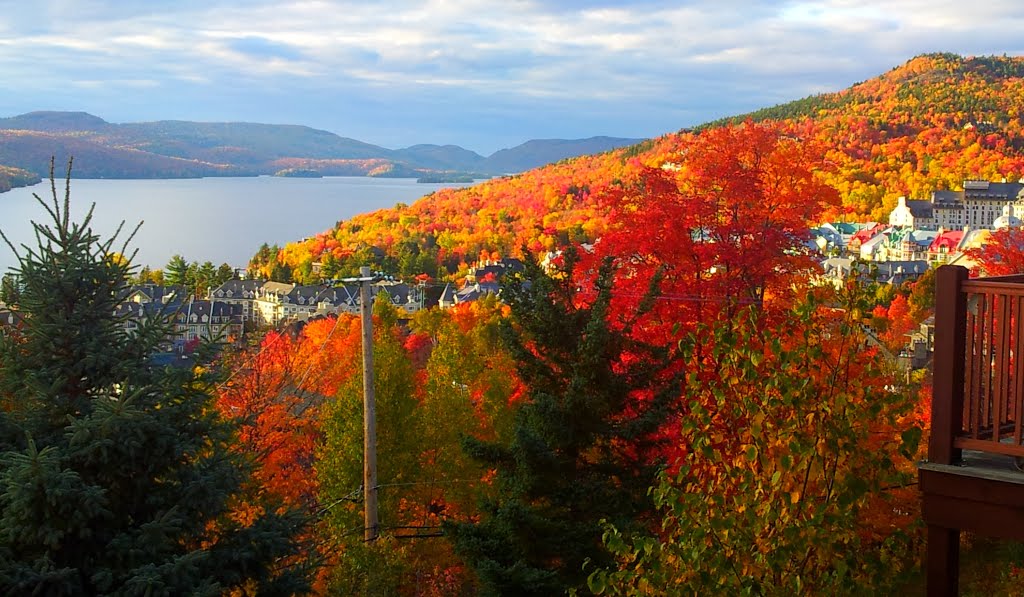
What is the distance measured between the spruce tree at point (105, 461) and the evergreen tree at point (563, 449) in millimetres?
2869

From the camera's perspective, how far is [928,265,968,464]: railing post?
5059 millimetres

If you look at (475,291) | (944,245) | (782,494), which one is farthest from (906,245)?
(782,494)

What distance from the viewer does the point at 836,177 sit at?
328ft

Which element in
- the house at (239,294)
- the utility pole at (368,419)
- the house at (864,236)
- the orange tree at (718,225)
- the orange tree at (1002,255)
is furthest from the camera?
the house at (239,294)

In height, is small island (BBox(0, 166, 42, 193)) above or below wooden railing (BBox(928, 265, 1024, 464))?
above

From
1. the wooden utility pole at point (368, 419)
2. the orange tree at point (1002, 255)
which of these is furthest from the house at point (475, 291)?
the wooden utility pole at point (368, 419)

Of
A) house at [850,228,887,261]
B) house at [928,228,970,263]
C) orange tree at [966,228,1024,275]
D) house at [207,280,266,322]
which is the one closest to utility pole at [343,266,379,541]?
orange tree at [966,228,1024,275]

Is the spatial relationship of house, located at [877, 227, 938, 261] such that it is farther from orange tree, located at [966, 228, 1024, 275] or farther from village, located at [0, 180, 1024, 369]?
orange tree, located at [966, 228, 1024, 275]

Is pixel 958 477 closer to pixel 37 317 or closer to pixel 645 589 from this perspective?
pixel 645 589

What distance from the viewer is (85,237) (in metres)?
7.25

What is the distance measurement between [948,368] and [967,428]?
14.4 inches

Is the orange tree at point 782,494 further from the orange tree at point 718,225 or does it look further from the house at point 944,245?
the house at point 944,245

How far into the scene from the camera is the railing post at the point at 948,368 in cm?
506

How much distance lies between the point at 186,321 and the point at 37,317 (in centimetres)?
7645
